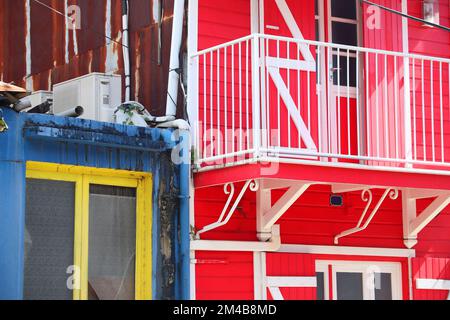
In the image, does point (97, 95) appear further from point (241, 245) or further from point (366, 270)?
point (366, 270)

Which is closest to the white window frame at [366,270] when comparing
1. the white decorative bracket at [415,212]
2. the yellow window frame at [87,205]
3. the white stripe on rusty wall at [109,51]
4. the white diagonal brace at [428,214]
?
the white decorative bracket at [415,212]

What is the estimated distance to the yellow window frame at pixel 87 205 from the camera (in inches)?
523

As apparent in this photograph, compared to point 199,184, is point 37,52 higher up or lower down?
higher up

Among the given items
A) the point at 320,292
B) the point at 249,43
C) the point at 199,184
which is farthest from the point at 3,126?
the point at 320,292

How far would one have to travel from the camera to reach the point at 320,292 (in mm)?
15039

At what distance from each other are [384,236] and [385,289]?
2.18ft

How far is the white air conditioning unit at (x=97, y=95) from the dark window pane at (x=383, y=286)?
391 centimetres

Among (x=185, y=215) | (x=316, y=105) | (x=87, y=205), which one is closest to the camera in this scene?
(x=87, y=205)

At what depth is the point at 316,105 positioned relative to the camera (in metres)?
14.9

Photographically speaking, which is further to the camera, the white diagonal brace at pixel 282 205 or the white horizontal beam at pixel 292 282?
the white horizontal beam at pixel 292 282

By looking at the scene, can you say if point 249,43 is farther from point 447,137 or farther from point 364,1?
point 447,137

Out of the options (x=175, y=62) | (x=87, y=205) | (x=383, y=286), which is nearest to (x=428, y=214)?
(x=383, y=286)

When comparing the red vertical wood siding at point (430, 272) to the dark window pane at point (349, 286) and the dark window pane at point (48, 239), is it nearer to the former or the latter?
the dark window pane at point (349, 286)

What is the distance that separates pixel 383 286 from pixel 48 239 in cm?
457
